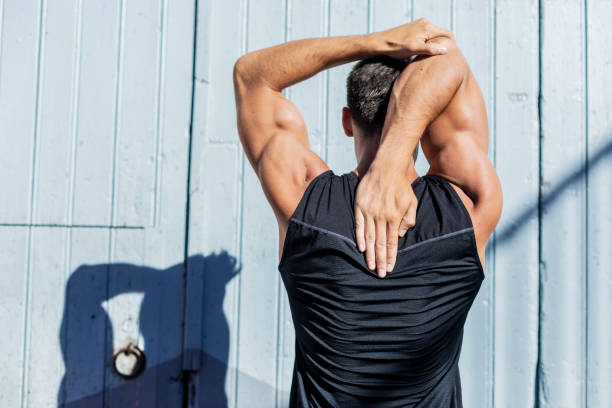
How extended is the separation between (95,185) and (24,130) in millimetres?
393

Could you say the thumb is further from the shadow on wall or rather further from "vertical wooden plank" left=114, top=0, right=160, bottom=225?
"vertical wooden plank" left=114, top=0, right=160, bottom=225

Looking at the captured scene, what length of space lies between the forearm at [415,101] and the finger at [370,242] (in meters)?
0.15

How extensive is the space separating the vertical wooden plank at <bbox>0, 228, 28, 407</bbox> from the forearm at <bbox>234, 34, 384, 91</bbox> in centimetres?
133

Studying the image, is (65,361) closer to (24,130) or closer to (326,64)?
(24,130)

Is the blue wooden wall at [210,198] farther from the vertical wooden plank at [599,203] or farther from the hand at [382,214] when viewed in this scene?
the hand at [382,214]

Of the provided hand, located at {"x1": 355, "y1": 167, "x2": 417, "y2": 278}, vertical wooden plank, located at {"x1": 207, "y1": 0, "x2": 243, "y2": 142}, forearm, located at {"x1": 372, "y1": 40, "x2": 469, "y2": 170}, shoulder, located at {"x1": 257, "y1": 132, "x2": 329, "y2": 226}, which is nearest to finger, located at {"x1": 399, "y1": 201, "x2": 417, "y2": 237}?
hand, located at {"x1": 355, "y1": 167, "x2": 417, "y2": 278}

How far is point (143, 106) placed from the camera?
1806 millimetres

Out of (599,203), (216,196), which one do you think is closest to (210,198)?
(216,196)

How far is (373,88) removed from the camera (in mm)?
1108

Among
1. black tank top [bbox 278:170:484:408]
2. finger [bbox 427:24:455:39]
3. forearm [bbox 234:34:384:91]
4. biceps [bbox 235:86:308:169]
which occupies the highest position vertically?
finger [bbox 427:24:455:39]

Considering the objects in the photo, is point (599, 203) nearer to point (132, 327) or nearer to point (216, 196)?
point (216, 196)

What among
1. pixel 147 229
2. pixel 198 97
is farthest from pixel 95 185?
pixel 198 97

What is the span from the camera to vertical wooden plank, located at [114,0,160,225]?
1788 mm

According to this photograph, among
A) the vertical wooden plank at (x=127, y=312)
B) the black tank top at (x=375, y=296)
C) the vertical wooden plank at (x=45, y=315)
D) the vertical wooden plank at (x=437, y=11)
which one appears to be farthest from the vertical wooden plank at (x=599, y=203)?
the vertical wooden plank at (x=45, y=315)
